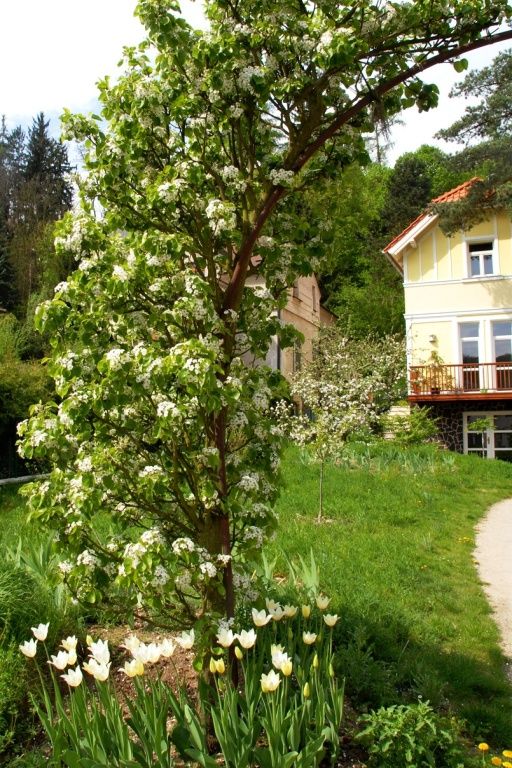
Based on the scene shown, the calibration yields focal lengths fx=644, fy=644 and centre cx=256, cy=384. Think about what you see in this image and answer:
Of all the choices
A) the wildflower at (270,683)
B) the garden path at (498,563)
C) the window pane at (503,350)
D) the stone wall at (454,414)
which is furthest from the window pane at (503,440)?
the wildflower at (270,683)

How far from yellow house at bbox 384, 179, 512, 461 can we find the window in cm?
3

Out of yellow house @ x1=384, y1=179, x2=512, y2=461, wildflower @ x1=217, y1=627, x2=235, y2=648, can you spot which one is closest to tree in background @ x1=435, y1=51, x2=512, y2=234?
yellow house @ x1=384, y1=179, x2=512, y2=461

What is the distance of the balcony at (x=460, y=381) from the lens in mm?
20683

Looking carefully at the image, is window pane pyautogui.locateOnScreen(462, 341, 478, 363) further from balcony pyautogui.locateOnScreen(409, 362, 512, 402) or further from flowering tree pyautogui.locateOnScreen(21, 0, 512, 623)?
flowering tree pyautogui.locateOnScreen(21, 0, 512, 623)

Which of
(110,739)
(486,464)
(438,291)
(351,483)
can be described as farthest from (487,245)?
(110,739)

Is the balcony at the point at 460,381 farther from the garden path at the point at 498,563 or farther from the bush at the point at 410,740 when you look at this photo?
the bush at the point at 410,740

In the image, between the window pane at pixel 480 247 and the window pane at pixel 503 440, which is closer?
the window pane at pixel 503 440

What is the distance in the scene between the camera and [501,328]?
72.3ft

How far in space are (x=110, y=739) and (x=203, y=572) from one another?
81 centimetres

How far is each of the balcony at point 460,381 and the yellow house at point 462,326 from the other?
0.10ft

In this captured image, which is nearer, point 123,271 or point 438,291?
point 123,271

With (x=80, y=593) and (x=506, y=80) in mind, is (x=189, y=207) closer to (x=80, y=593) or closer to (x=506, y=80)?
(x=80, y=593)

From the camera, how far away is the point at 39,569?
16.1 ft

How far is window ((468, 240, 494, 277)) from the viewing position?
22.4 meters
